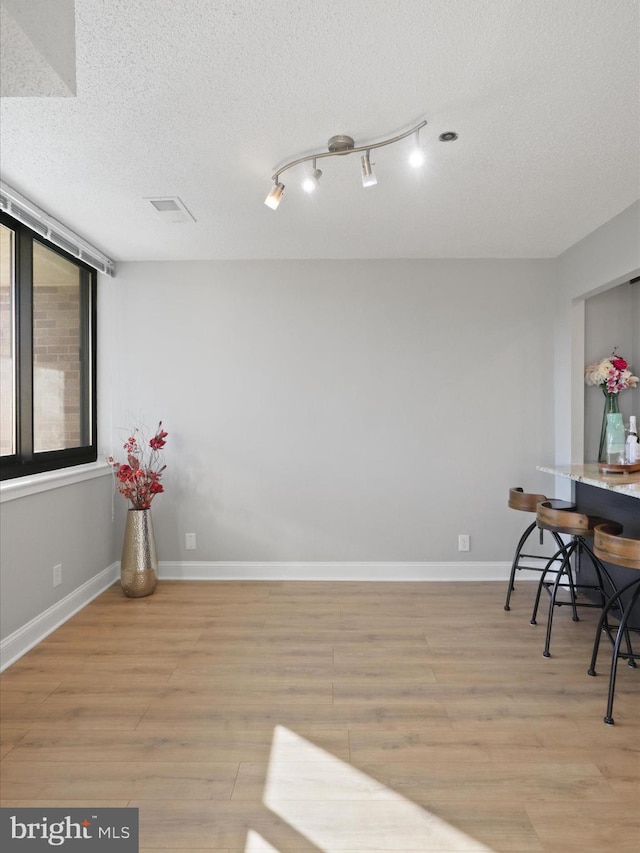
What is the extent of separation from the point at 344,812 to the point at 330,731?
1.41 feet

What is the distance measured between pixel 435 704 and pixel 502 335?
107 inches

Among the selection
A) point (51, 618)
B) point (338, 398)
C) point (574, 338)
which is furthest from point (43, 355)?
point (574, 338)

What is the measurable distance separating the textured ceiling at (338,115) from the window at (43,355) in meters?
0.36

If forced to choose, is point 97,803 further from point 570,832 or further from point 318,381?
point 318,381

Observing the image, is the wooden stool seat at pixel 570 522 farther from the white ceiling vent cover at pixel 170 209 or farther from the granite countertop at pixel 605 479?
the white ceiling vent cover at pixel 170 209

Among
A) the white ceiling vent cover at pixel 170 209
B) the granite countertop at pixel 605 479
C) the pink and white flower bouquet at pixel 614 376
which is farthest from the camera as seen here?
the pink and white flower bouquet at pixel 614 376

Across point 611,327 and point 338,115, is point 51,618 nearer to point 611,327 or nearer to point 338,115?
point 338,115

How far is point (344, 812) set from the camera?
1.71 metres

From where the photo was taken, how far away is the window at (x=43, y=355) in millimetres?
2994

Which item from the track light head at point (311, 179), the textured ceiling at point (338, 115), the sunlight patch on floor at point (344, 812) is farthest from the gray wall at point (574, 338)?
the sunlight patch on floor at point (344, 812)

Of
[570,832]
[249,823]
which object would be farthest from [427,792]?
[249,823]

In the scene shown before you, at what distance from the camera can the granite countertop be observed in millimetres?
2468

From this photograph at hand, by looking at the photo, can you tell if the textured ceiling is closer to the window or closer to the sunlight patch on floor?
the window

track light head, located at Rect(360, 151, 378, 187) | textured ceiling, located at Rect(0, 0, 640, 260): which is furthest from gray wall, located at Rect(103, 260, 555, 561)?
track light head, located at Rect(360, 151, 378, 187)
